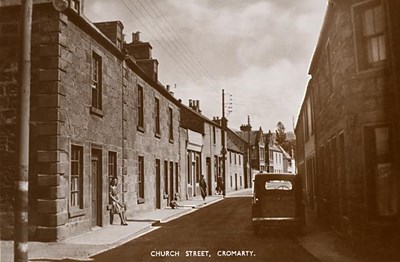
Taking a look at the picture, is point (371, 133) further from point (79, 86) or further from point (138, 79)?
point (138, 79)

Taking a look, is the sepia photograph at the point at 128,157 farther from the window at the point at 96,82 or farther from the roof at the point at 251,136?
the roof at the point at 251,136

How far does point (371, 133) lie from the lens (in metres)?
9.94

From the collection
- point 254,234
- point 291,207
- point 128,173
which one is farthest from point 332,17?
point 128,173

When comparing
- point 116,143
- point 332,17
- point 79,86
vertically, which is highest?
point 332,17

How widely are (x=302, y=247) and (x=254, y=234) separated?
8.05 feet

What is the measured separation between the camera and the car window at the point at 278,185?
44.3ft

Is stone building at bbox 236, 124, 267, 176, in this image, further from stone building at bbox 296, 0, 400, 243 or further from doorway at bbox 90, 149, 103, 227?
stone building at bbox 296, 0, 400, 243

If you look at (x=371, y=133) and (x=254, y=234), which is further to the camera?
(x=254, y=234)

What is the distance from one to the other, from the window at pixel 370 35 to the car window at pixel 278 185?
15.6 feet

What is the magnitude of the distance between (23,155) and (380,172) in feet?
24.4

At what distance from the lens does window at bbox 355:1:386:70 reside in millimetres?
9898

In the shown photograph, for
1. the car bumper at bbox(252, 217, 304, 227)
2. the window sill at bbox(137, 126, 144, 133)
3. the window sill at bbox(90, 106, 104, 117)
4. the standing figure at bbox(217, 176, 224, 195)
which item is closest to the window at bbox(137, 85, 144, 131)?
the window sill at bbox(137, 126, 144, 133)

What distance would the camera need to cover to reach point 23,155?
21.5 ft

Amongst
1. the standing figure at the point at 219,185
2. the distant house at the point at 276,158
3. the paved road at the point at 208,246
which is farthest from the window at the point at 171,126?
the distant house at the point at 276,158
